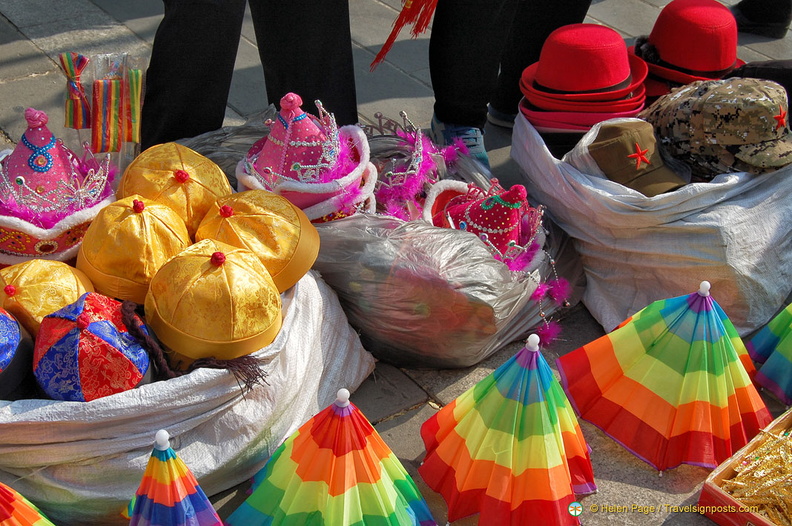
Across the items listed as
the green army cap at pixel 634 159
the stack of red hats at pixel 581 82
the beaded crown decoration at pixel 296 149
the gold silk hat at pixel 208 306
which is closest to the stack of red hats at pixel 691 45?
the stack of red hats at pixel 581 82

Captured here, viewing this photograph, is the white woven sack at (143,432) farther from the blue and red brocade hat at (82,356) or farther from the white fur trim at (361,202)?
the white fur trim at (361,202)

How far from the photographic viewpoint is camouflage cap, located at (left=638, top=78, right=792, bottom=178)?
269 centimetres

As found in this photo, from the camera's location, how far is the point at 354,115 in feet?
9.99

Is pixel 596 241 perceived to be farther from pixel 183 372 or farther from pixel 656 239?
pixel 183 372

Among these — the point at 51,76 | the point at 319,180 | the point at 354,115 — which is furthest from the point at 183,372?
the point at 51,76

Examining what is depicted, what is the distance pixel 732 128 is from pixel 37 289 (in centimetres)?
232

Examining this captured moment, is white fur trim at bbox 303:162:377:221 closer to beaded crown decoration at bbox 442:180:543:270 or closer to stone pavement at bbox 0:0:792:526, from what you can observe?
beaded crown decoration at bbox 442:180:543:270

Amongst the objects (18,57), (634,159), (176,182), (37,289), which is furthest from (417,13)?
(18,57)

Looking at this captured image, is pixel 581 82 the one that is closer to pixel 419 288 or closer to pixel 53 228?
pixel 419 288

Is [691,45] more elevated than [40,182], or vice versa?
[691,45]

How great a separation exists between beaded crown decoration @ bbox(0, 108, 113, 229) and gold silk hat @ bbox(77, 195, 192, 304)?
18cm

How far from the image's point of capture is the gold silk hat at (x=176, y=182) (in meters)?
2.27

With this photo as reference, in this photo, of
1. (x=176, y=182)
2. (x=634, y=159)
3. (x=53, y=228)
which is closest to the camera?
(x=53, y=228)

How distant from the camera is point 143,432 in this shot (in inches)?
74.0
